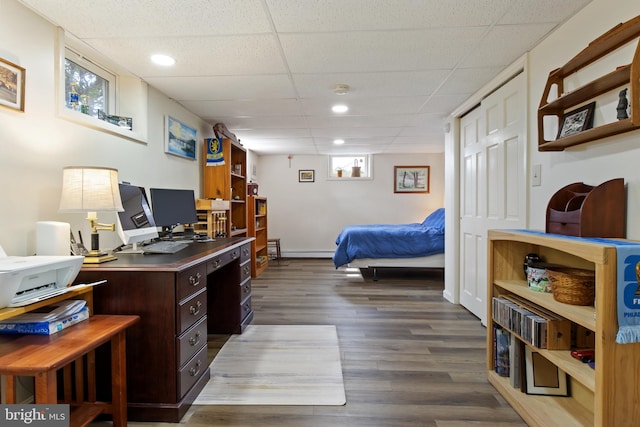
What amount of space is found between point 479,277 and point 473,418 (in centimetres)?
162

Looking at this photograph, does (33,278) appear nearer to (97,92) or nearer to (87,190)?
(87,190)

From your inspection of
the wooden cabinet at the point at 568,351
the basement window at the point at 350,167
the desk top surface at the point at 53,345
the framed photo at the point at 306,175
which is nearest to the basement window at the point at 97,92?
the desk top surface at the point at 53,345

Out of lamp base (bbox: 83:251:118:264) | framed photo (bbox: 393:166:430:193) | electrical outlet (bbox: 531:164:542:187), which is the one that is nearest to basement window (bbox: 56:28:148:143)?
lamp base (bbox: 83:251:118:264)

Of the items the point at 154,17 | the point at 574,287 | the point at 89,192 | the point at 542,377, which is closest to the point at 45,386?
the point at 89,192

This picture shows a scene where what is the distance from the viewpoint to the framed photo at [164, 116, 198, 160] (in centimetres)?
308

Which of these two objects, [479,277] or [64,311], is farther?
[479,277]

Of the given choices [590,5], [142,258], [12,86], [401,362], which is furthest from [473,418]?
[12,86]

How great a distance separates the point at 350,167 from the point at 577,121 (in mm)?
5122

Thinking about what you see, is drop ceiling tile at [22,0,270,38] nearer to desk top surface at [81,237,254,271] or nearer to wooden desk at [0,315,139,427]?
desk top surface at [81,237,254,271]

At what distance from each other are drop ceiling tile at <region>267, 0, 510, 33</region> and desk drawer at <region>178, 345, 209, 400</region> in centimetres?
196

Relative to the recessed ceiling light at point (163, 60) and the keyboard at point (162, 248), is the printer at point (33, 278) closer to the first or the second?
the keyboard at point (162, 248)

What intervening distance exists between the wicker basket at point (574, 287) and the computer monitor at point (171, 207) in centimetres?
265

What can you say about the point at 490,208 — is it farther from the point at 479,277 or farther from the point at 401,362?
the point at 401,362

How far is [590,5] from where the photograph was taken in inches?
65.3
